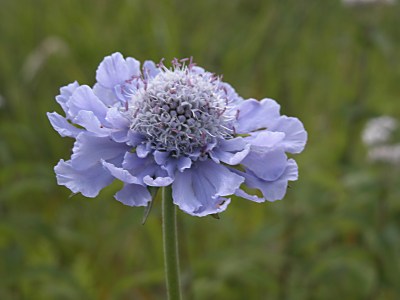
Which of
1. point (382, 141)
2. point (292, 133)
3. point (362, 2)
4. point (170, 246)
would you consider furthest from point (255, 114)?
point (362, 2)

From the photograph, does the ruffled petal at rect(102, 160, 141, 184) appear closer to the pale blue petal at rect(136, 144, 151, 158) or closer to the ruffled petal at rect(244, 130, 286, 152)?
the pale blue petal at rect(136, 144, 151, 158)

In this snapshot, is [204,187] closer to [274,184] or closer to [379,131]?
[274,184]

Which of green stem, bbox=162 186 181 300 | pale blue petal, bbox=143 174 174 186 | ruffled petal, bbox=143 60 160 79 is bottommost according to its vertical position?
green stem, bbox=162 186 181 300

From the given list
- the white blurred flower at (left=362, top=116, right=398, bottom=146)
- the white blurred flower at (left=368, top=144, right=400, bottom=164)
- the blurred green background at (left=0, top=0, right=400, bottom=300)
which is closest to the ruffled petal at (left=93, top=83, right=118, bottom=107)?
the blurred green background at (left=0, top=0, right=400, bottom=300)

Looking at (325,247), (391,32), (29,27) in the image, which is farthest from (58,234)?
(391,32)

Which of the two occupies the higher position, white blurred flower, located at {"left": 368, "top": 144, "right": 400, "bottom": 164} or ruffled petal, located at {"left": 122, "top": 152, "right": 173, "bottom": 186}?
white blurred flower, located at {"left": 368, "top": 144, "right": 400, "bottom": 164}

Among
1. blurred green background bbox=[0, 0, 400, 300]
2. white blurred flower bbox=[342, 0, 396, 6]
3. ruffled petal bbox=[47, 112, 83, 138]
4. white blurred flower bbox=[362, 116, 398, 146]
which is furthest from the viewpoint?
white blurred flower bbox=[342, 0, 396, 6]

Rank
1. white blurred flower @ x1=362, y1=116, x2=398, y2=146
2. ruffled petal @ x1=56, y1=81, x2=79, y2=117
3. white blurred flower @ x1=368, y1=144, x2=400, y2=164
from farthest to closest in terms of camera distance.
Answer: white blurred flower @ x1=362, y1=116, x2=398, y2=146 < white blurred flower @ x1=368, y1=144, x2=400, y2=164 < ruffled petal @ x1=56, y1=81, x2=79, y2=117

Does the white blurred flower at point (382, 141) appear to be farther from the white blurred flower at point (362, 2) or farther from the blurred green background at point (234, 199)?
the white blurred flower at point (362, 2)
